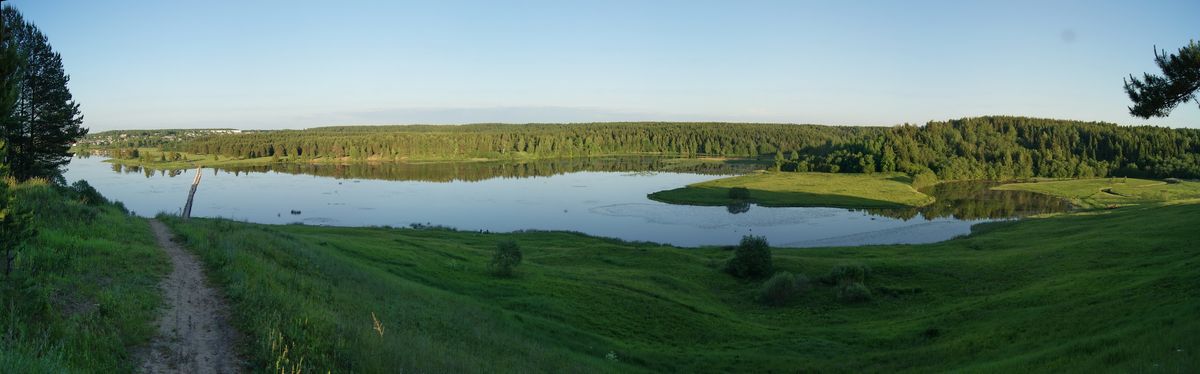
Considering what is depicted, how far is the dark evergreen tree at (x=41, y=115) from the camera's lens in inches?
1518

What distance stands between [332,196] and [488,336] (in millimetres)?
96530

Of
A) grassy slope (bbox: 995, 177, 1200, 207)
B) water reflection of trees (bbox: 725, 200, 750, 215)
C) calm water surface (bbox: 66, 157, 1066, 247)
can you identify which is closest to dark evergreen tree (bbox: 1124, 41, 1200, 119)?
calm water surface (bbox: 66, 157, 1066, 247)

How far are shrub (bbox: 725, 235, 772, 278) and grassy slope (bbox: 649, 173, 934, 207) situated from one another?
56.1 meters

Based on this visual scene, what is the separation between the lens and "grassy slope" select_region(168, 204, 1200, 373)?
14.3 m

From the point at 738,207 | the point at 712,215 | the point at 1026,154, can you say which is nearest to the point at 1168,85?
the point at 712,215

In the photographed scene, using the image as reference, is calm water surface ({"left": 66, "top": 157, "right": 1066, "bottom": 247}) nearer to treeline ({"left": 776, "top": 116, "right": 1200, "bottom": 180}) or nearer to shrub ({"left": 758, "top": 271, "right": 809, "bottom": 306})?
treeline ({"left": 776, "top": 116, "right": 1200, "bottom": 180})

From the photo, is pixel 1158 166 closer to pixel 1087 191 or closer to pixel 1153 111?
pixel 1087 191

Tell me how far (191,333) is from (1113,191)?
14048 centimetres

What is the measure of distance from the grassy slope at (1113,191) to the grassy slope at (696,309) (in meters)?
61.7

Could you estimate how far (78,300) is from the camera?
41.9 ft

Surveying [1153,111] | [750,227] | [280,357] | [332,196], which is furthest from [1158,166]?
[280,357]

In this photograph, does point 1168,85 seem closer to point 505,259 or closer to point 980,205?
point 505,259

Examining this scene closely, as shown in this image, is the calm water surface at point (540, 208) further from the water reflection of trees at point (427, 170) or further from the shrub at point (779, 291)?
the shrub at point (779, 291)

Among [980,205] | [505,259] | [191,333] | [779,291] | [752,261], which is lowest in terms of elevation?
[779,291]
